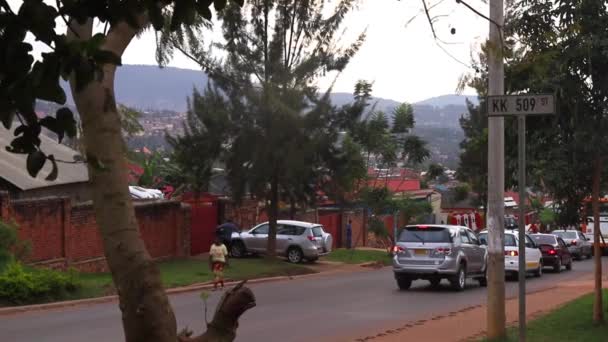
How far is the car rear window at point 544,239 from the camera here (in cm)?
3603

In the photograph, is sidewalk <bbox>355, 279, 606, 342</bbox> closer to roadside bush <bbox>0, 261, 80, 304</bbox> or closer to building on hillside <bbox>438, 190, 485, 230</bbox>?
roadside bush <bbox>0, 261, 80, 304</bbox>

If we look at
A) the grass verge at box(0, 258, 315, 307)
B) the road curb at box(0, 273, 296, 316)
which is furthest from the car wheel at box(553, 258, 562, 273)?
the road curb at box(0, 273, 296, 316)

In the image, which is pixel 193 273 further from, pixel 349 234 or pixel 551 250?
pixel 349 234

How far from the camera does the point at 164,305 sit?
15.2 ft

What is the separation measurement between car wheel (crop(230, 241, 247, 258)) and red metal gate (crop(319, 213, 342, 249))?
1105 centimetres

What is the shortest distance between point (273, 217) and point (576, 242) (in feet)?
65.1

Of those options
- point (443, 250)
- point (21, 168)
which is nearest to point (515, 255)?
point (443, 250)

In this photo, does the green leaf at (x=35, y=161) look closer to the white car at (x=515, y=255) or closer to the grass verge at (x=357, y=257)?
the white car at (x=515, y=255)

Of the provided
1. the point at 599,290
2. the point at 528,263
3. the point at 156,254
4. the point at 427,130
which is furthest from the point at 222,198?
the point at 427,130

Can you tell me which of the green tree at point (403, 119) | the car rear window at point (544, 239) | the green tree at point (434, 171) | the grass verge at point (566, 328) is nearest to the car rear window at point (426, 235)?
the grass verge at point (566, 328)

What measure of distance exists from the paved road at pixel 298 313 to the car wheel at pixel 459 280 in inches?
13.8

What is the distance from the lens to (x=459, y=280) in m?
25.1

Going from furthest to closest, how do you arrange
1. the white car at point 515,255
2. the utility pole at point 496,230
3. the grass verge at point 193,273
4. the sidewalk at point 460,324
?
the white car at point 515,255 → the grass verge at point 193,273 → the sidewalk at point 460,324 → the utility pole at point 496,230

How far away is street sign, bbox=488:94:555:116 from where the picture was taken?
10461mm
